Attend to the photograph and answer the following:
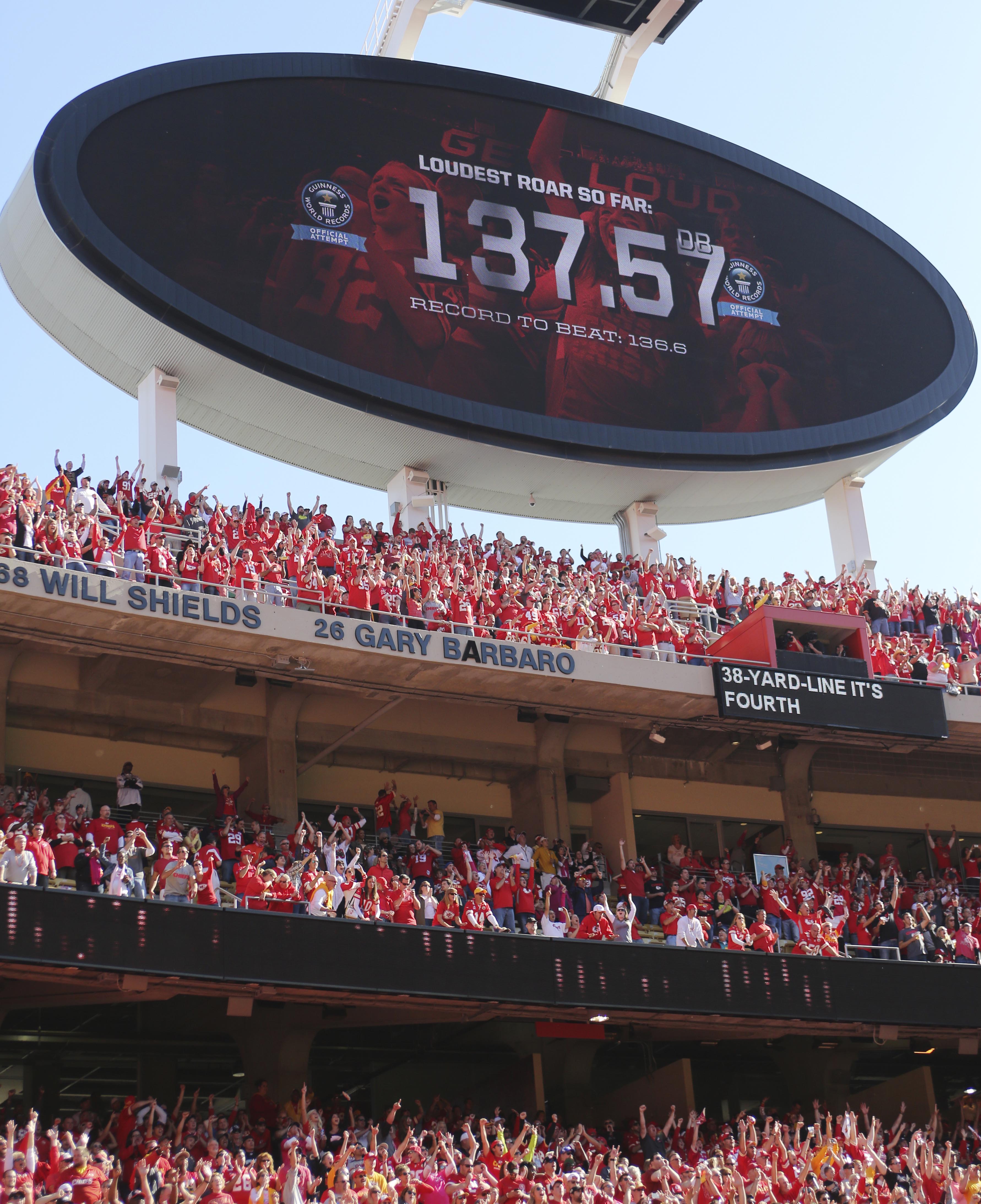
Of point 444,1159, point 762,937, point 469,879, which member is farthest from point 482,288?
point 444,1159

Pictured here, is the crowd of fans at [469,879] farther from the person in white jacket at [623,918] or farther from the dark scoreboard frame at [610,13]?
the dark scoreboard frame at [610,13]

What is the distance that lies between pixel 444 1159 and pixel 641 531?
14685mm

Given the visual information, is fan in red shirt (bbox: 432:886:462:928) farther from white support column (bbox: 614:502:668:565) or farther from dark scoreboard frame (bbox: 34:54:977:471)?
white support column (bbox: 614:502:668:565)

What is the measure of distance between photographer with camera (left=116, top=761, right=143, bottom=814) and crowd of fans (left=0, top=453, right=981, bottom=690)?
8.28 feet

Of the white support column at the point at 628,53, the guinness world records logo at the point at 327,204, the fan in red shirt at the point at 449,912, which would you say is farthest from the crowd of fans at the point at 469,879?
the white support column at the point at 628,53

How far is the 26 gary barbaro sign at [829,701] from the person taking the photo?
23.3 m

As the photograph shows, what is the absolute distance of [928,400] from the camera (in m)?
31.4

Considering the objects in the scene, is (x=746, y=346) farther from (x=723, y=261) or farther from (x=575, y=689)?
(x=575, y=689)

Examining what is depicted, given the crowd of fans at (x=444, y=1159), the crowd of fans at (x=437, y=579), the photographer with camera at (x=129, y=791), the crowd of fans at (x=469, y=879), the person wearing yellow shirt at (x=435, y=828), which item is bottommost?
the crowd of fans at (x=444, y=1159)

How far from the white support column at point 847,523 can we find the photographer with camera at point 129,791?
49.8ft

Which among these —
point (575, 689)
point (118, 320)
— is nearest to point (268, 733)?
point (575, 689)

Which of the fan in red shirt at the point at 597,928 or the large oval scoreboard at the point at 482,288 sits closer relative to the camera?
the fan in red shirt at the point at 597,928

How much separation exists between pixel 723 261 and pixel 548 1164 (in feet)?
62.2

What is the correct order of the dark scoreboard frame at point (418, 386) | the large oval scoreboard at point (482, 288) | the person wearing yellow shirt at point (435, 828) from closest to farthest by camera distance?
the person wearing yellow shirt at point (435, 828)
the dark scoreboard frame at point (418, 386)
the large oval scoreboard at point (482, 288)
